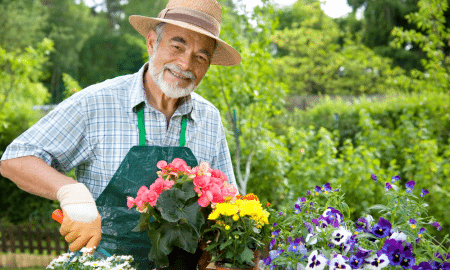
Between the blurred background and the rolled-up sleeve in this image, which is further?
the blurred background

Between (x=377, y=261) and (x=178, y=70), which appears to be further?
(x=178, y=70)

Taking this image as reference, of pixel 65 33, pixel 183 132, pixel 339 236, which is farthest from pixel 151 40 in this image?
pixel 65 33

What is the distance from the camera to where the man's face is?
5.96 feet

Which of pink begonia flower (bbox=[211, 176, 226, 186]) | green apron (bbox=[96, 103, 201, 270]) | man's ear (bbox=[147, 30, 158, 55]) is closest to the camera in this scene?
pink begonia flower (bbox=[211, 176, 226, 186])

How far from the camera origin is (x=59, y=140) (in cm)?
166

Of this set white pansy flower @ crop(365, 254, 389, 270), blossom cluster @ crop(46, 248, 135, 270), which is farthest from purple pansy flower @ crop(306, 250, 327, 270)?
blossom cluster @ crop(46, 248, 135, 270)

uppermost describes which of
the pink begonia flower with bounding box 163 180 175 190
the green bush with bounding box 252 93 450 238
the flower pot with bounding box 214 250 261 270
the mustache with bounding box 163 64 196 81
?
the mustache with bounding box 163 64 196 81

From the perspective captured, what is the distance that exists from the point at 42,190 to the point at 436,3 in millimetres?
4255

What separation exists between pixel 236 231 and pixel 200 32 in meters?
0.88

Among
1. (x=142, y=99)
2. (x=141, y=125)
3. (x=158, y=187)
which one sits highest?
(x=142, y=99)

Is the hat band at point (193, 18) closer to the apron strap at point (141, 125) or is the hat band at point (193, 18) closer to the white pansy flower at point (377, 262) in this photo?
the apron strap at point (141, 125)

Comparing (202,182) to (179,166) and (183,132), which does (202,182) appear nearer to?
(179,166)

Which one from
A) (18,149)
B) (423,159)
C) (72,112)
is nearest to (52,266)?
(18,149)

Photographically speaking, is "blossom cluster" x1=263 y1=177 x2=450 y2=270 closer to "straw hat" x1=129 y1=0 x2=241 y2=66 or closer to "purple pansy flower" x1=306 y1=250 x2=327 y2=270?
"purple pansy flower" x1=306 y1=250 x2=327 y2=270
